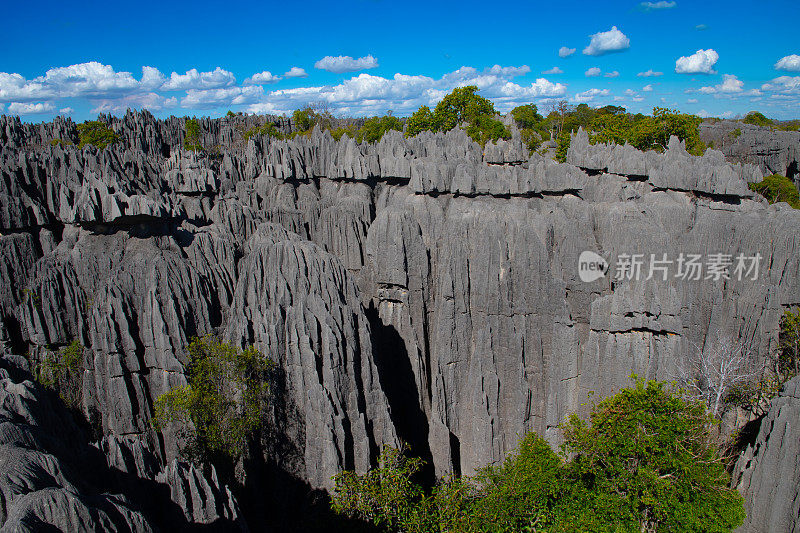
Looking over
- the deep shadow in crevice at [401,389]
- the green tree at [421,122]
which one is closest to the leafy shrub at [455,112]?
the green tree at [421,122]

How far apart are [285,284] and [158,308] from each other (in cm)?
471

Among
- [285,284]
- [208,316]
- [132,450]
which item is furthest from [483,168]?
[132,450]

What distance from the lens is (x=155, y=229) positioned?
859 inches

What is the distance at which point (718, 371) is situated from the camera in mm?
17891

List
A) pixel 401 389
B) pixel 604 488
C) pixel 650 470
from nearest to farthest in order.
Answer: pixel 650 470 < pixel 604 488 < pixel 401 389

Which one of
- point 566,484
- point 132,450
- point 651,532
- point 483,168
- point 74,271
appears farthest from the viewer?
point 483,168

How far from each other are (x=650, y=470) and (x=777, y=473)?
3.65 meters

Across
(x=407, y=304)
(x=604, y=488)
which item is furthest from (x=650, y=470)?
(x=407, y=304)

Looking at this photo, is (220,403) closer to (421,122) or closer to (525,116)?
(421,122)

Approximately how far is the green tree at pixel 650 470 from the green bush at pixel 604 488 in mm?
27

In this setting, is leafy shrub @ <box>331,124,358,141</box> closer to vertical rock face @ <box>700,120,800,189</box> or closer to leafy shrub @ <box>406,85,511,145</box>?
leafy shrub @ <box>406,85,511,145</box>

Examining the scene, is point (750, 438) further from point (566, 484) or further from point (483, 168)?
point (483, 168)

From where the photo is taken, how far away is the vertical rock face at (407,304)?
51.1ft

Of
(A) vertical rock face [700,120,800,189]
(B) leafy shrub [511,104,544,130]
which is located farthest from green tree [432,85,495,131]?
(A) vertical rock face [700,120,800,189]
